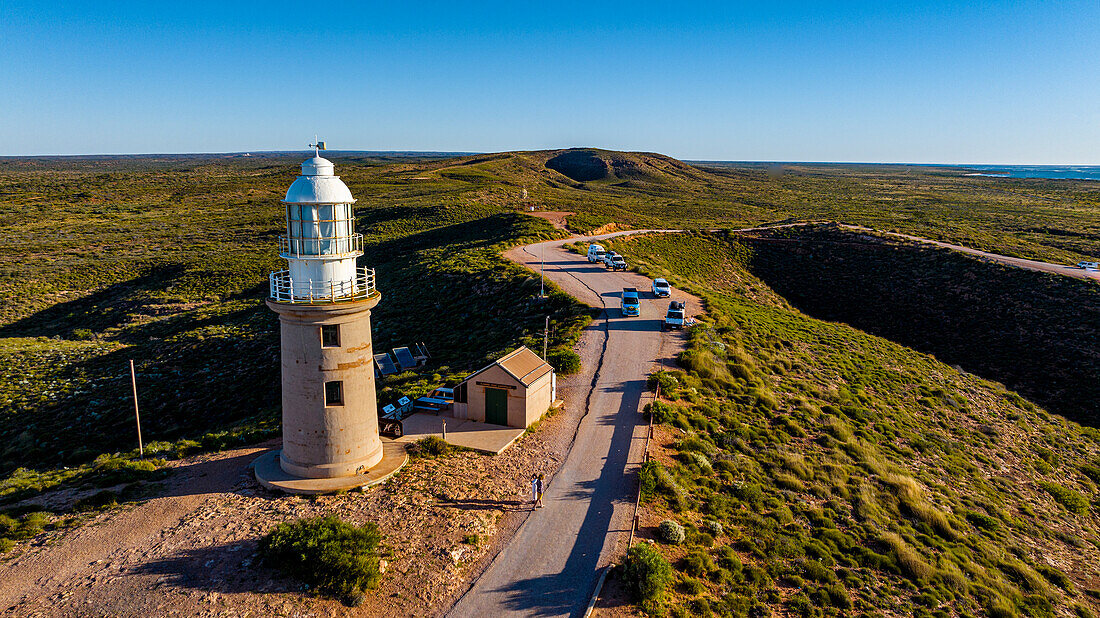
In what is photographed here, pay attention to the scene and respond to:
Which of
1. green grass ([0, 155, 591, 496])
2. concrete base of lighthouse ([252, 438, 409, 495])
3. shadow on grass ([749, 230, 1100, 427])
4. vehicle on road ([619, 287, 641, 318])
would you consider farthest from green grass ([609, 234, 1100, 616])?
green grass ([0, 155, 591, 496])

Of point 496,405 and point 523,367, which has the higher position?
point 523,367

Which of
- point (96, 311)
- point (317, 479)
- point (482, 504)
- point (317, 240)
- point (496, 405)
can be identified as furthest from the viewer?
A: point (96, 311)

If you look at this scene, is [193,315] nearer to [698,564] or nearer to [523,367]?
[523,367]

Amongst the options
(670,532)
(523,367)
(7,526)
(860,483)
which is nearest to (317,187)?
(523,367)

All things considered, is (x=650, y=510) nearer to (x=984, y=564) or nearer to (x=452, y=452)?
(x=452, y=452)

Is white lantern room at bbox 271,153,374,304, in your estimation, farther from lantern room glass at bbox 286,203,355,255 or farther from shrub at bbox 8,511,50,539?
shrub at bbox 8,511,50,539
